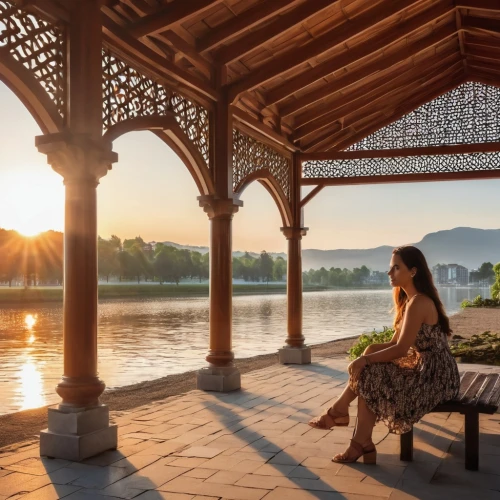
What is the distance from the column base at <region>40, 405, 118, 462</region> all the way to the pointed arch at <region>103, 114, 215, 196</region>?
6.86ft

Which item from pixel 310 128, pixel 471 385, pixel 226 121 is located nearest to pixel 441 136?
pixel 310 128

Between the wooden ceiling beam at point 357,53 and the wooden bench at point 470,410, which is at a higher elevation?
the wooden ceiling beam at point 357,53

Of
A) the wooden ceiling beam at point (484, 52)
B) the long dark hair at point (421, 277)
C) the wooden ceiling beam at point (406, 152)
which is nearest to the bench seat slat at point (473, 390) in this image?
the long dark hair at point (421, 277)

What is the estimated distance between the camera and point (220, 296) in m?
7.50

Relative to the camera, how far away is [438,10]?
7.45 meters

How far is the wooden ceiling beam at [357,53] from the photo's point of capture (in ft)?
24.5

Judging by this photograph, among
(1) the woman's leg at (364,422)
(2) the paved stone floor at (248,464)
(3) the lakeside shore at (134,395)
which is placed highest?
(1) the woman's leg at (364,422)

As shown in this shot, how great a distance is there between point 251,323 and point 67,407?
16626 millimetres

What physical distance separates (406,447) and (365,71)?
217 inches

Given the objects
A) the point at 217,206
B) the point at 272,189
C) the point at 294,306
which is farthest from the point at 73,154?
the point at 294,306

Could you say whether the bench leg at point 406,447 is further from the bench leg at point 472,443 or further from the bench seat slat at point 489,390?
the bench seat slat at point 489,390

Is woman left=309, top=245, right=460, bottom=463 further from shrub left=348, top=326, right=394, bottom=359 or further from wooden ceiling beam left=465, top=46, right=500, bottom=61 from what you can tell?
wooden ceiling beam left=465, top=46, right=500, bottom=61

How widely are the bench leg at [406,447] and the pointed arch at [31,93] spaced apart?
324cm

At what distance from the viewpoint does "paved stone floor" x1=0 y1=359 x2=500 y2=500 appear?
382cm
